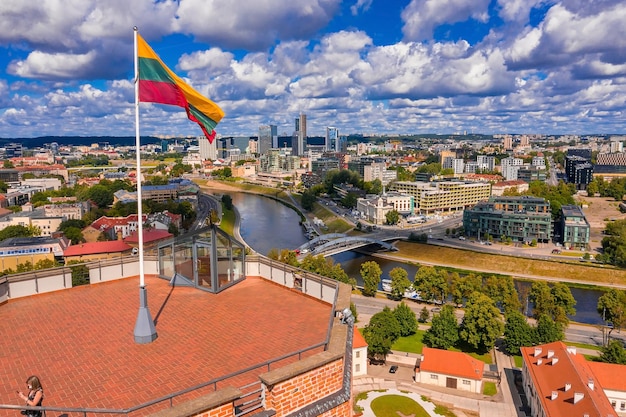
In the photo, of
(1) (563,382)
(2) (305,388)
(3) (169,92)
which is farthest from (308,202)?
(2) (305,388)

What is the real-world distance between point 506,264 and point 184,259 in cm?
4532

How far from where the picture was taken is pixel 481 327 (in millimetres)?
26984

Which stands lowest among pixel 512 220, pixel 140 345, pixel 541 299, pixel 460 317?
pixel 460 317

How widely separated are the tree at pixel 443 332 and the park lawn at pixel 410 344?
2.32 feet

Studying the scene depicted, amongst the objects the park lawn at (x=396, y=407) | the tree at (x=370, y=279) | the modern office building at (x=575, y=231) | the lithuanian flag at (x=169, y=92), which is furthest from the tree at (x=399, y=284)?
the lithuanian flag at (x=169, y=92)

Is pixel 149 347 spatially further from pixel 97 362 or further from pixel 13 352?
pixel 13 352

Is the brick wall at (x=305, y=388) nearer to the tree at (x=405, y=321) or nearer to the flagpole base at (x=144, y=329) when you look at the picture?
the flagpole base at (x=144, y=329)

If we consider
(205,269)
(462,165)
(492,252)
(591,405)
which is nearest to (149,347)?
(205,269)

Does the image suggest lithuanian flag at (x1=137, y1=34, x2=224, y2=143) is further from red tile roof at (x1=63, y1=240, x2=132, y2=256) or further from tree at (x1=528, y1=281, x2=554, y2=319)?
red tile roof at (x1=63, y1=240, x2=132, y2=256)

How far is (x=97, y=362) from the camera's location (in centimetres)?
620

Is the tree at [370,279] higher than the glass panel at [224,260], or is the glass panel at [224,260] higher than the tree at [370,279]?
the glass panel at [224,260]

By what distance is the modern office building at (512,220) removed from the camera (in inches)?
2231

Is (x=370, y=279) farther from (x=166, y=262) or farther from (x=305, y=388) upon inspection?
(x=305, y=388)

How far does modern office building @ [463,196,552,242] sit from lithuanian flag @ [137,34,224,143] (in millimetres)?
55236
